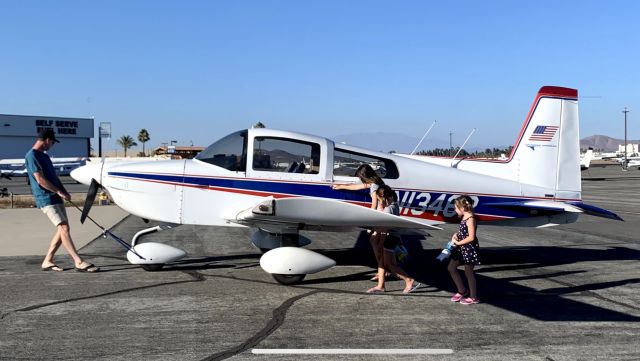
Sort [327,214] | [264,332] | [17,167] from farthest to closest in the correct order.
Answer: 1. [17,167]
2. [327,214]
3. [264,332]

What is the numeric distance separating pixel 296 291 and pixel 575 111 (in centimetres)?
560

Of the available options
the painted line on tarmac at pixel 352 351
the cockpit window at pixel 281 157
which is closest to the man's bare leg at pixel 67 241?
the cockpit window at pixel 281 157

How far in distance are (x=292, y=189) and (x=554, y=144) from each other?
4457mm

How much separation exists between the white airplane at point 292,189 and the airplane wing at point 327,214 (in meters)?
0.02

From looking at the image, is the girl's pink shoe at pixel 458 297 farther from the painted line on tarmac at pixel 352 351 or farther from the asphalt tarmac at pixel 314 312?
the painted line on tarmac at pixel 352 351

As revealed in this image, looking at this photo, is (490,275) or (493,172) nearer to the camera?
(490,275)

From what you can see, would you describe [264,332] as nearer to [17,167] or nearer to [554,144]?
[554,144]

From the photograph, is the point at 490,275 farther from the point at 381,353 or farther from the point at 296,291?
the point at 381,353

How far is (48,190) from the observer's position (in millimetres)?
7359

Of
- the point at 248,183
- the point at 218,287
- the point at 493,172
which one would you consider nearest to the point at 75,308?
the point at 218,287

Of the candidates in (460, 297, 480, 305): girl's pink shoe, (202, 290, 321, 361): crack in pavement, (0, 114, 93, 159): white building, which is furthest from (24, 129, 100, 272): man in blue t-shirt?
(0, 114, 93, 159): white building

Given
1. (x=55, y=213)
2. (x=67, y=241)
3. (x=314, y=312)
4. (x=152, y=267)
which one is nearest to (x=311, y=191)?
(x=314, y=312)

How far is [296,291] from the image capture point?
6.58 metres

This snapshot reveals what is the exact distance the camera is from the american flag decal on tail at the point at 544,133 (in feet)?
28.9
